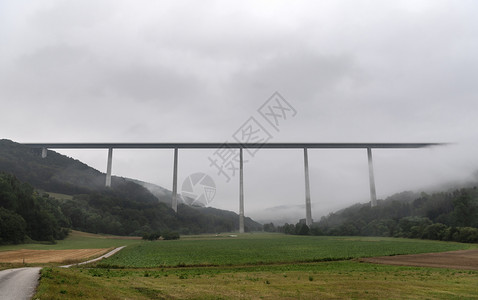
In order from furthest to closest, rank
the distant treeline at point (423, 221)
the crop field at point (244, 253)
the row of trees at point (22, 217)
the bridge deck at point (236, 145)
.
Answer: the bridge deck at point (236, 145)
the distant treeline at point (423, 221)
the row of trees at point (22, 217)
the crop field at point (244, 253)

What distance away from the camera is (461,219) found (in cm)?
11588

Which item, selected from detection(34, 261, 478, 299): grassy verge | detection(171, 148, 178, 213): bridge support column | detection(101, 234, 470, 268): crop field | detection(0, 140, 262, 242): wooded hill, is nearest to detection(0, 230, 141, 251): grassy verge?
detection(0, 140, 262, 242): wooded hill

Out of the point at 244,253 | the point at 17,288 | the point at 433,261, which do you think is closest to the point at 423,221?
the point at 433,261

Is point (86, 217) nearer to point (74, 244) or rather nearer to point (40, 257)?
point (74, 244)

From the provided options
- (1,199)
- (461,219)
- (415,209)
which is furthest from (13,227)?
(415,209)

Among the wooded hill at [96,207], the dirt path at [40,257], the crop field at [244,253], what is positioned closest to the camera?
the dirt path at [40,257]

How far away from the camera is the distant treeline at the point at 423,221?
328ft

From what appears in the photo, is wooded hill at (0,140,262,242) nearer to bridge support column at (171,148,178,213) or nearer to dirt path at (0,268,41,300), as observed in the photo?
bridge support column at (171,148,178,213)

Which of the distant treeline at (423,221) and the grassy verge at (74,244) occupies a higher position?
the distant treeline at (423,221)

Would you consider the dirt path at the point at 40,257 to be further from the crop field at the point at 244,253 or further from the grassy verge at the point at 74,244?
the grassy verge at the point at 74,244

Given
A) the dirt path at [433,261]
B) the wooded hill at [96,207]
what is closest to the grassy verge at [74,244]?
the wooded hill at [96,207]

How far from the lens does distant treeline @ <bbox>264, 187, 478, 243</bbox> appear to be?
3942 inches

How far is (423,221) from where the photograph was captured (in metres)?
118

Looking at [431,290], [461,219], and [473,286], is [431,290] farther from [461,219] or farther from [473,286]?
[461,219]
